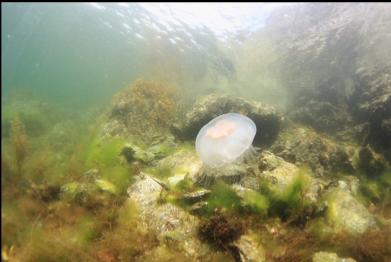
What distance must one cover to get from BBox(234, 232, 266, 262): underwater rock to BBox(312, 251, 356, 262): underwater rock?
2.67 ft

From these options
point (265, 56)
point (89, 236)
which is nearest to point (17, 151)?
point (89, 236)

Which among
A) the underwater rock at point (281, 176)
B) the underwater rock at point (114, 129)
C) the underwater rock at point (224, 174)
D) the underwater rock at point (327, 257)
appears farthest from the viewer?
the underwater rock at point (114, 129)

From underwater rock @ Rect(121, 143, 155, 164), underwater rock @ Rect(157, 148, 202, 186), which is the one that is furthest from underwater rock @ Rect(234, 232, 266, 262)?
underwater rock @ Rect(121, 143, 155, 164)

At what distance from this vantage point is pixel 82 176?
311 inches

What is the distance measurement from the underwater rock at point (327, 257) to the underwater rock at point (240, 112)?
4.73m

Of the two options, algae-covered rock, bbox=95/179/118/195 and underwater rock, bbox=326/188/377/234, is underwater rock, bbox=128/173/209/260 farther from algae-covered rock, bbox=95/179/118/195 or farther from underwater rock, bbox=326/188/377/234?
underwater rock, bbox=326/188/377/234

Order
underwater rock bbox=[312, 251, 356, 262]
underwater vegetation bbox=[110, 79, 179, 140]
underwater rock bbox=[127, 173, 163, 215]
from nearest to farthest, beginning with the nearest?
underwater rock bbox=[312, 251, 356, 262]
underwater rock bbox=[127, 173, 163, 215]
underwater vegetation bbox=[110, 79, 179, 140]

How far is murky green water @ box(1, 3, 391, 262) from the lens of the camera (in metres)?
5.03

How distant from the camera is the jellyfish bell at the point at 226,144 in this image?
550 centimetres

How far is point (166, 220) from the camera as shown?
210 inches

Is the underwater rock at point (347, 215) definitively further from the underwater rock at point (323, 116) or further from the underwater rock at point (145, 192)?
the underwater rock at point (323, 116)

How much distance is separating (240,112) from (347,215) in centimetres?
447

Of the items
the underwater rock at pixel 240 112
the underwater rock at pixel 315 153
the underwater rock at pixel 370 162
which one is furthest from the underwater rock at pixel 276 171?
the underwater rock at pixel 370 162

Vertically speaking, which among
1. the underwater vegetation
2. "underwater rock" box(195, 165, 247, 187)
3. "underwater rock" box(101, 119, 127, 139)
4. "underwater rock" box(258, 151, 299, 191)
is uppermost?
"underwater rock" box(258, 151, 299, 191)
